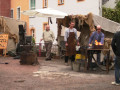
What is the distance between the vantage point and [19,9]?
34.5 metres

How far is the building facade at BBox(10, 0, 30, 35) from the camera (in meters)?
32.4

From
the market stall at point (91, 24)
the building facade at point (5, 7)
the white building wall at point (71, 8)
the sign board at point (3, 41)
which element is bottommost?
the sign board at point (3, 41)

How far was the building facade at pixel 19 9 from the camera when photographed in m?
32.4

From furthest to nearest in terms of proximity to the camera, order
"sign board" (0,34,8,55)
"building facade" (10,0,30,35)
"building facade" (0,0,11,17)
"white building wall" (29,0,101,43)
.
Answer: "building facade" (0,0,11,17) < "building facade" (10,0,30,35) < "white building wall" (29,0,101,43) < "sign board" (0,34,8,55)

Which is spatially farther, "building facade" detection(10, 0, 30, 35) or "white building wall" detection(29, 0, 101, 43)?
"building facade" detection(10, 0, 30, 35)

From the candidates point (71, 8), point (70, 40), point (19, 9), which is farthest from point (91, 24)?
point (19, 9)

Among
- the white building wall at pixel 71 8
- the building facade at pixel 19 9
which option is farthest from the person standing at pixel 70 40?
the building facade at pixel 19 9

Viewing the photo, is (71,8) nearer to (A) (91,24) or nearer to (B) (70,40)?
(A) (91,24)

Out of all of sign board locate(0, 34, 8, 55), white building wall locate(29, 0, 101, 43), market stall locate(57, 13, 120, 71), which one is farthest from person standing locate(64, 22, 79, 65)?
white building wall locate(29, 0, 101, 43)

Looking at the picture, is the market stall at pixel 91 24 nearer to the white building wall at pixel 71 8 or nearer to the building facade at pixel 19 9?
the white building wall at pixel 71 8

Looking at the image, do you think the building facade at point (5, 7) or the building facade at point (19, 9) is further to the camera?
the building facade at point (5, 7)

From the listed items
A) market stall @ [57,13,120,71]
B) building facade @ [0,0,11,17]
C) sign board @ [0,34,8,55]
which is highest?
building facade @ [0,0,11,17]

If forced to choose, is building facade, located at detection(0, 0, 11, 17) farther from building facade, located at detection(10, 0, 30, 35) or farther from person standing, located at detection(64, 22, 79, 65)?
person standing, located at detection(64, 22, 79, 65)

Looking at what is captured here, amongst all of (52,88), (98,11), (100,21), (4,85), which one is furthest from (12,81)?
(98,11)
